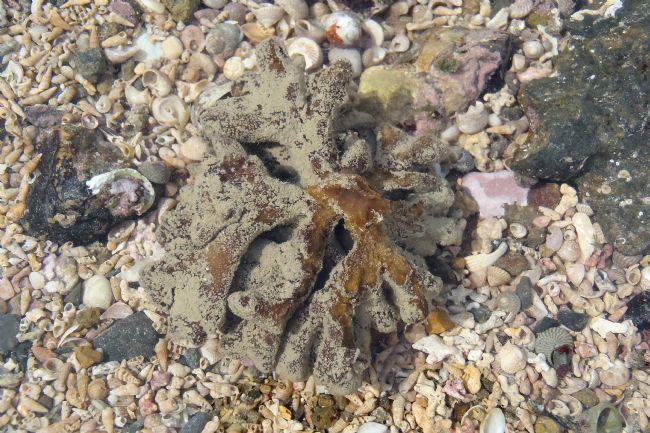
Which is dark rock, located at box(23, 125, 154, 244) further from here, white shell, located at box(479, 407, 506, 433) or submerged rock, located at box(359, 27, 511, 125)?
white shell, located at box(479, 407, 506, 433)

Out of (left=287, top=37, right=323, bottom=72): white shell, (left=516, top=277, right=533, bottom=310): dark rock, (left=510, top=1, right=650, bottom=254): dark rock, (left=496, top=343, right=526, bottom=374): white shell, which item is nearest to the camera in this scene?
(left=496, top=343, right=526, bottom=374): white shell

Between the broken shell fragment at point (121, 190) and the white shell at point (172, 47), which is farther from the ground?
the white shell at point (172, 47)

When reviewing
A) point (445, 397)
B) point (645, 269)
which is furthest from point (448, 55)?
point (445, 397)

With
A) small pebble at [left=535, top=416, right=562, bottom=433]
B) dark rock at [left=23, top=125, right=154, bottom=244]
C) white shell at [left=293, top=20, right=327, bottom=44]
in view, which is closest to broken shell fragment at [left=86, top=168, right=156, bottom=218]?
dark rock at [left=23, top=125, right=154, bottom=244]

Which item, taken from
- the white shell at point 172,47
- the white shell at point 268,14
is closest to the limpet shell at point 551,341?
the white shell at point 268,14

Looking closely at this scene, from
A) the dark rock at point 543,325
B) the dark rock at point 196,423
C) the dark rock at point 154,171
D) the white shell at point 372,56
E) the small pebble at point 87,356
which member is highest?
the white shell at point 372,56

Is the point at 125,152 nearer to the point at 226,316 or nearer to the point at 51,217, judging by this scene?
the point at 51,217

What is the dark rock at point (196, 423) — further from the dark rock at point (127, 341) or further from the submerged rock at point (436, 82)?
the submerged rock at point (436, 82)
